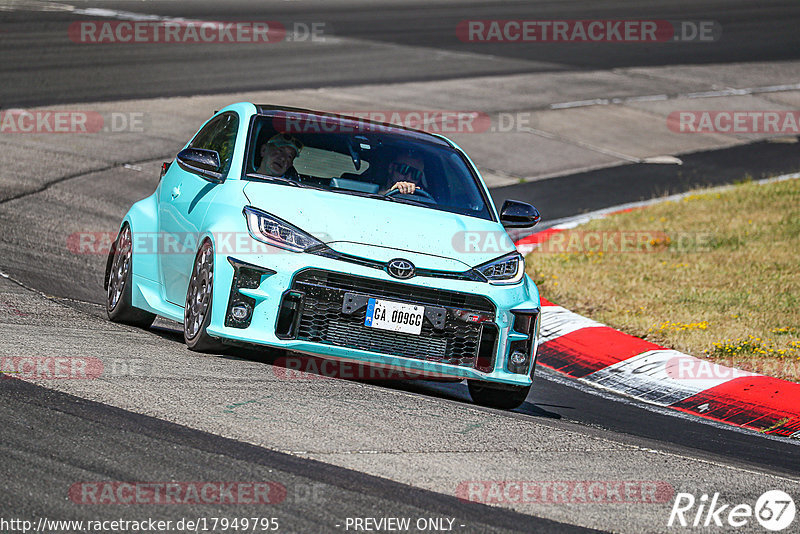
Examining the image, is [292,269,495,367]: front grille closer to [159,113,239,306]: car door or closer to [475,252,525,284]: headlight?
[475,252,525,284]: headlight

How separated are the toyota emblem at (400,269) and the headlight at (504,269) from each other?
452 millimetres

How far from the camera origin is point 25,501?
14.3 feet

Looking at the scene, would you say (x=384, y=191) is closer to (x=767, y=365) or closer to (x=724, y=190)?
(x=767, y=365)

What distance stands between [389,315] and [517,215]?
5.45 feet

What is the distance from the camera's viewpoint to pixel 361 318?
21.9ft

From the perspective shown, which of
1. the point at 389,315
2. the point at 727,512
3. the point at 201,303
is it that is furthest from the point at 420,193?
the point at 727,512

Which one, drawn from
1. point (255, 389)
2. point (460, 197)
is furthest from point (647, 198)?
point (255, 389)

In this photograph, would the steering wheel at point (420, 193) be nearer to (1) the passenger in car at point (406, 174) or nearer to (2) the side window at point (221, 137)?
(1) the passenger in car at point (406, 174)

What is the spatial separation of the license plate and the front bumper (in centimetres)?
3

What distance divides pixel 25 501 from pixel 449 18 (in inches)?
1159

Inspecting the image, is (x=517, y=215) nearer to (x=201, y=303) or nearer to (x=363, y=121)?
(x=363, y=121)

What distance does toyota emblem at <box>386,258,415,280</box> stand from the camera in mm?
6707

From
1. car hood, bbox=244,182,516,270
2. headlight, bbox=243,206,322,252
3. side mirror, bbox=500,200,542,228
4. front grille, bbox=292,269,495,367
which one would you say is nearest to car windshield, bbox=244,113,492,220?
side mirror, bbox=500,200,542,228

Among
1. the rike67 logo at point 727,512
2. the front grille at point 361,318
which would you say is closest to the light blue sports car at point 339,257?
the front grille at point 361,318
